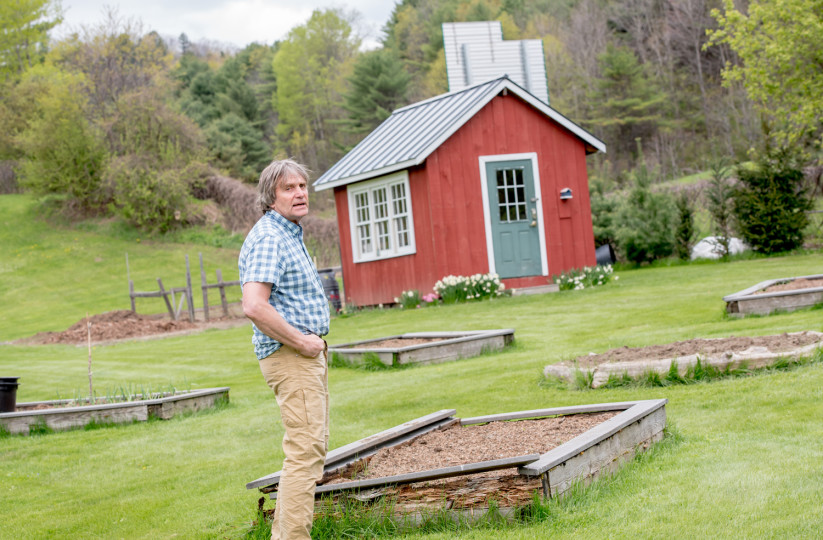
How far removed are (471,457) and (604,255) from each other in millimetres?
18826

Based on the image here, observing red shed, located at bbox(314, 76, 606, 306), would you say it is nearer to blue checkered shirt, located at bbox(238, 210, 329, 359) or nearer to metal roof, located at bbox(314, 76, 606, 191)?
metal roof, located at bbox(314, 76, 606, 191)

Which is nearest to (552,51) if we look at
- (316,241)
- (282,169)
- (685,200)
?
(316,241)

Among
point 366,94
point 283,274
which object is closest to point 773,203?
point 283,274

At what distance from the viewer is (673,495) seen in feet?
13.6

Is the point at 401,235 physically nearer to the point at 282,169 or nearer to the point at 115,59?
the point at 282,169

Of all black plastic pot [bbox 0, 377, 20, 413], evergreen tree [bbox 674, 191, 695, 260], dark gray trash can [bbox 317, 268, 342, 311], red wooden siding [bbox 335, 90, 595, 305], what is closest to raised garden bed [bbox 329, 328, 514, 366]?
black plastic pot [bbox 0, 377, 20, 413]

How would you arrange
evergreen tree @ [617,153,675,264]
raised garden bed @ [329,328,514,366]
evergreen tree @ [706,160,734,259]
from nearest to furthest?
raised garden bed @ [329,328,514,366], evergreen tree @ [706,160,734,259], evergreen tree @ [617,153,675,264]

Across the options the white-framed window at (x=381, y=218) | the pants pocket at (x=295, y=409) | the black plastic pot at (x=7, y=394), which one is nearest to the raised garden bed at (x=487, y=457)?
the pants pocket at (x=295, y=409)

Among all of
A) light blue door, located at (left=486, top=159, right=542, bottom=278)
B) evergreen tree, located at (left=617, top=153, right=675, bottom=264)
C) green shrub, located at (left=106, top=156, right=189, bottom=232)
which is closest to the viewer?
light blue door, located at (left=486, top=159, right=542, bottom=278)

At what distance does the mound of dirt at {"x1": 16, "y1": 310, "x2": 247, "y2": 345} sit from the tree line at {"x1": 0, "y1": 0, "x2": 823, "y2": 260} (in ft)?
37.0

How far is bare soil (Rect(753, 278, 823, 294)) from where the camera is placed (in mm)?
10930

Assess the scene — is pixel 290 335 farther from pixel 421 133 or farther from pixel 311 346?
pixel 421 133

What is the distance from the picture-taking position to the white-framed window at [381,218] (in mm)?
18755

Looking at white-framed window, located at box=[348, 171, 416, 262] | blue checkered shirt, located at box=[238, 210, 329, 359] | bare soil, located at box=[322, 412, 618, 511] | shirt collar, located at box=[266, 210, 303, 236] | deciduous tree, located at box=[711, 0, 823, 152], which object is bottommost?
bare soil, located at box=[322, 412, 618, 511]
